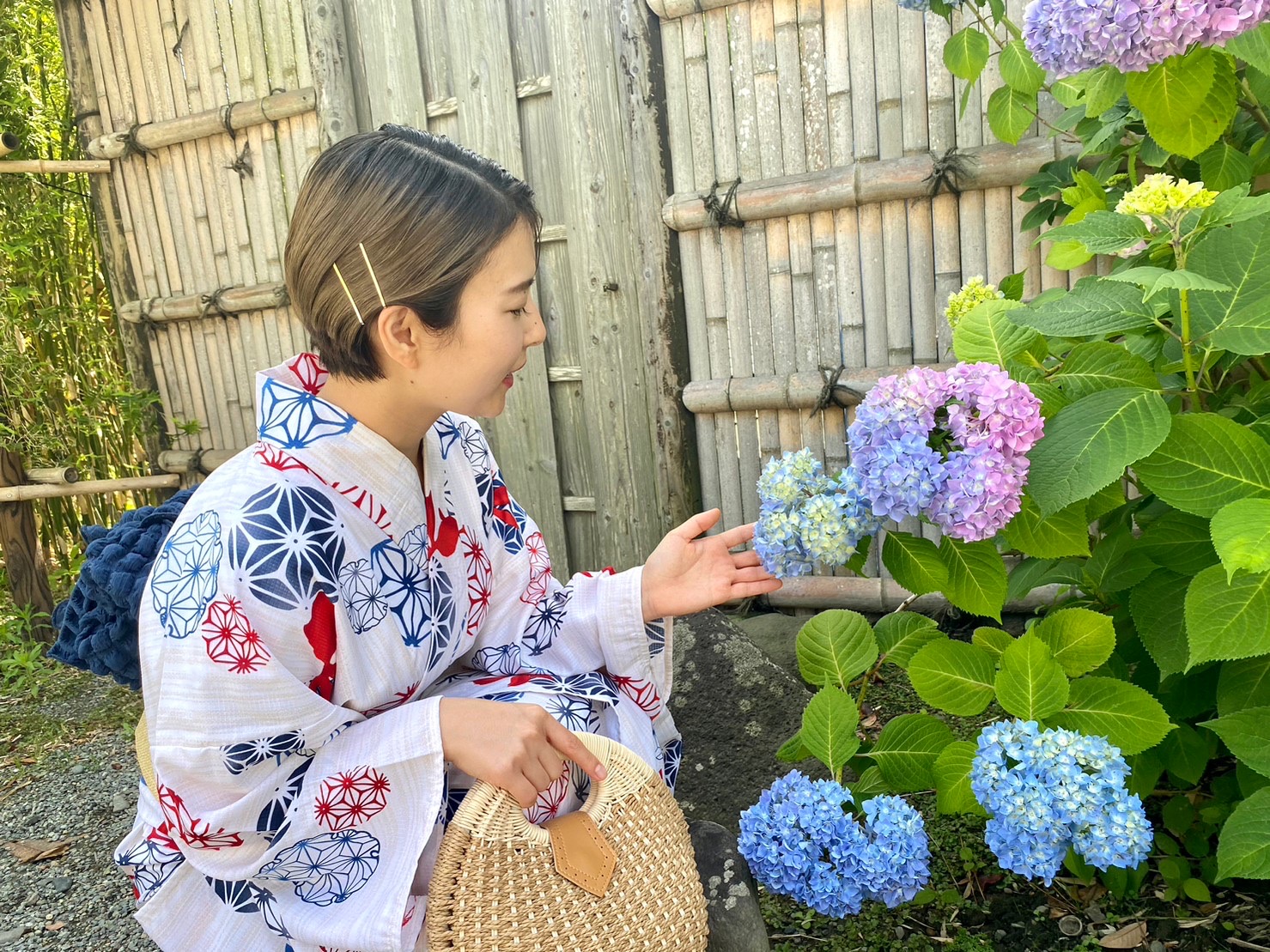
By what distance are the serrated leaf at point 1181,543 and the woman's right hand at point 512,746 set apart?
831 mm

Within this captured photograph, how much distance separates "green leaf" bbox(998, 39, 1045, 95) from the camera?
1903 millimetres

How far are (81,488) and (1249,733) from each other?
399 centimetres

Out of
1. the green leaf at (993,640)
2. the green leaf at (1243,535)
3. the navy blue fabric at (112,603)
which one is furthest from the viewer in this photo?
the navy blue fabric at (112,603)

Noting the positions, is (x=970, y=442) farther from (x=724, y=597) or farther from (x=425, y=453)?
(x=425, y=453)

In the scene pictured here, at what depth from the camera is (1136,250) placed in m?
1.67

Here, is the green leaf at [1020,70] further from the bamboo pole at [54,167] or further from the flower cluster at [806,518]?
the bamboo pole at [54,167]

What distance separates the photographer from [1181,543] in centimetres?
136

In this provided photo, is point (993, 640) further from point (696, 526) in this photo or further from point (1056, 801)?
point (696, 526)

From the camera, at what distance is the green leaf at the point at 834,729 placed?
146 centimetres

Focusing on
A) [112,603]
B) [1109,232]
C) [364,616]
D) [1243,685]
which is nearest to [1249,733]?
[1243,685]

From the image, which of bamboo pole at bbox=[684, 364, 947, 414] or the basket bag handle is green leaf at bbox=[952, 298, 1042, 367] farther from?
bamboo pole at bbox=[684, 364, 947, 414]

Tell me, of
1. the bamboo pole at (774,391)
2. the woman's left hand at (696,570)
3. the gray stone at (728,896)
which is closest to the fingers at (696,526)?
the woman's left hand at (696,570)


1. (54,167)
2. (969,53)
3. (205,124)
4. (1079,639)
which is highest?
(205,124)

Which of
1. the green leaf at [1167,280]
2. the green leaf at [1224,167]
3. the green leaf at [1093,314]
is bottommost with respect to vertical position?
the green leaf at [1093,314]
